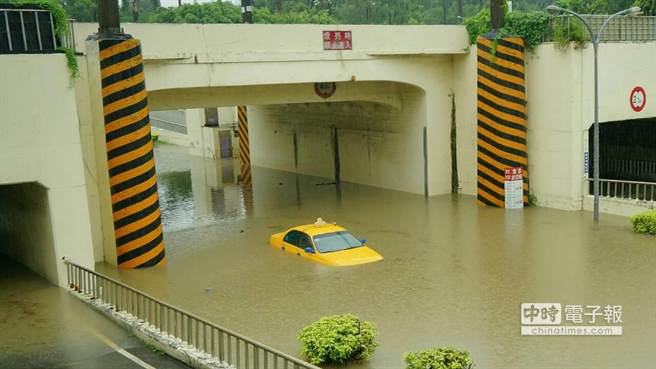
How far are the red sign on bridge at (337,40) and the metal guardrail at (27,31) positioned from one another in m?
10.5

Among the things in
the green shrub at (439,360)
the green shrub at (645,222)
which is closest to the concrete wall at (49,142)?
the green shrub at (439,360)

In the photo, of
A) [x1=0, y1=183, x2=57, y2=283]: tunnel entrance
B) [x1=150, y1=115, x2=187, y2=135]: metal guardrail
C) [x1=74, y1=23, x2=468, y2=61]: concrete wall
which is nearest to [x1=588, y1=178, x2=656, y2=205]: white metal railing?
[x1=74, y1=23, x2=468, y2=61]: concrete wall

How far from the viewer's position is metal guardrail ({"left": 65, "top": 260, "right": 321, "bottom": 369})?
11820 millimetres

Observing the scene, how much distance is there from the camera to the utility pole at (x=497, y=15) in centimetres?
2566

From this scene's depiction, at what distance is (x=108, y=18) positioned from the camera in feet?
63.5

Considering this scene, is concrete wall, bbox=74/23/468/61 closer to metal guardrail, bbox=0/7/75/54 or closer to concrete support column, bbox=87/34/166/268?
concrete support column, bbox=87/34/166/268

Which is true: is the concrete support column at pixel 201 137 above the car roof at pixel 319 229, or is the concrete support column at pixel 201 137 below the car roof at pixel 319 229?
below

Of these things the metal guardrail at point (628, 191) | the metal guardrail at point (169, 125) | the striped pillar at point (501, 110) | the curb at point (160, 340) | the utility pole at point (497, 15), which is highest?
the utility pole at point (497, 15)

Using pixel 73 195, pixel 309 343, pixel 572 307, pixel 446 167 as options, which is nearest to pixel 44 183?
pixel 73 195

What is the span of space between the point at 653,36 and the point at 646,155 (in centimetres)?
619

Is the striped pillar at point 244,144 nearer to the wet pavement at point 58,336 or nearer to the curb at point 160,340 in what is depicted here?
Answer: the wet pavement at point 58,336

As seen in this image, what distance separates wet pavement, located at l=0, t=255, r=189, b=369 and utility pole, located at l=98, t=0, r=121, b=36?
661 centimetres

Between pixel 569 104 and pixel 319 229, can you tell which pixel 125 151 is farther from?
pixel 569 104

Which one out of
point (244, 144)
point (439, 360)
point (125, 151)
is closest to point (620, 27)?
point (125, 151)
